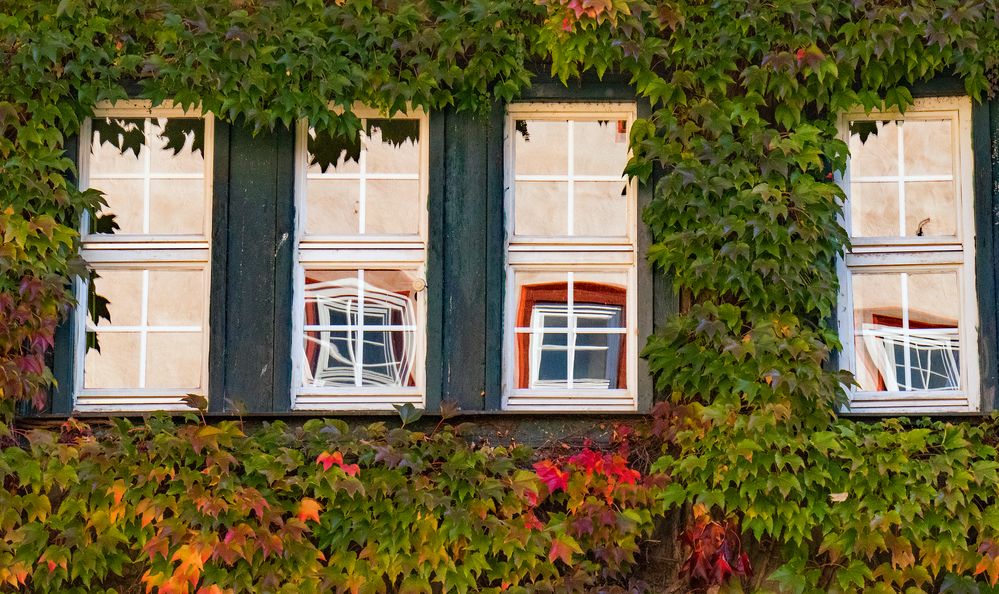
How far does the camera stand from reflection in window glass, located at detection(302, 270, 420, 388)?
8.45 m

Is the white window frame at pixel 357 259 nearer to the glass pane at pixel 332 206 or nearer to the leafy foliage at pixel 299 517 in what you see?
the glass pane at pixel 332 206

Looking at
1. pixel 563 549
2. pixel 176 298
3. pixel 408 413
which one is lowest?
pixel 563 549

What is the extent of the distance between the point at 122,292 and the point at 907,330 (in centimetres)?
407

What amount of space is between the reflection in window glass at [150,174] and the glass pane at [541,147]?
1.67 metres

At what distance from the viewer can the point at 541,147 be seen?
862 cm

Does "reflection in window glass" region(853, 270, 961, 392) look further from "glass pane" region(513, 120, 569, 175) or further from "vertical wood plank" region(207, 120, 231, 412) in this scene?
"vertical wood plank" region(207, 120, 231, 412)

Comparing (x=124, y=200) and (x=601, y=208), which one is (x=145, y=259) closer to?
(x=124, y=200)

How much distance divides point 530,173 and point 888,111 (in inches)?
74.2

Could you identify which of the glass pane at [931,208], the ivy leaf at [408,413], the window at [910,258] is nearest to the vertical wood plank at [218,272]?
the ivy leaf at [408,413]

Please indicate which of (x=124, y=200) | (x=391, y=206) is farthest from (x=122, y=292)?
(x=391, y=206)

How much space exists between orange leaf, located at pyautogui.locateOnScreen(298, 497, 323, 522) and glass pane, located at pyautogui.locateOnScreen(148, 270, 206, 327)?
1.25m

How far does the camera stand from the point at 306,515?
786 centimetres

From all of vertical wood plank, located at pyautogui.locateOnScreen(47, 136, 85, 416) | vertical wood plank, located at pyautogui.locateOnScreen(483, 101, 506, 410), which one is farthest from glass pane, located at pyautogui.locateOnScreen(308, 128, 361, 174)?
vertical wood plank, located at pyautogui.locateOnScreen(47, 136, 85, 416)

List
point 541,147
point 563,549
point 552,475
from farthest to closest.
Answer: point 541,147, point 552,475, point 563,549
